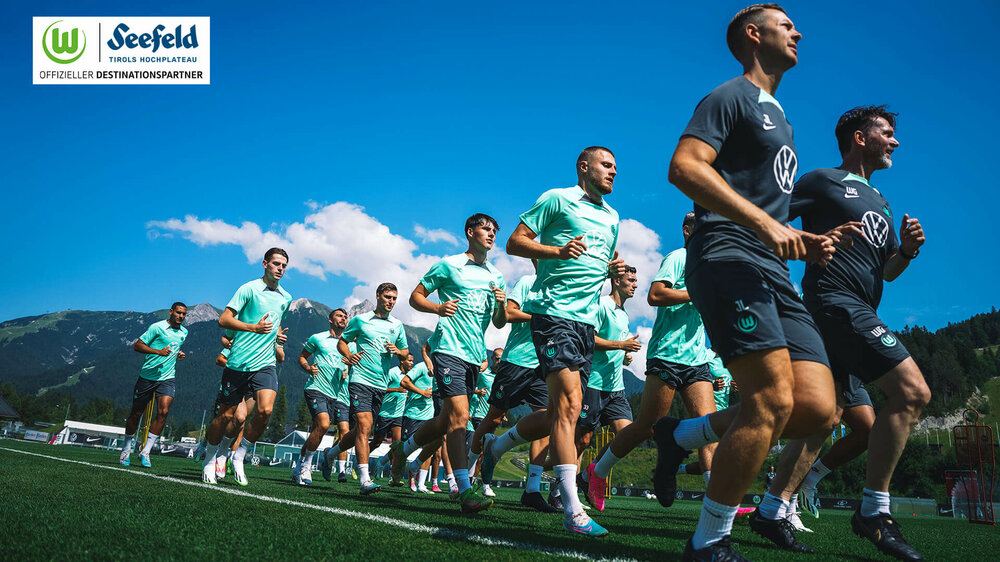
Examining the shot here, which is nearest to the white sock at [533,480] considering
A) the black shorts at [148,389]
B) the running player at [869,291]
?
the running player at [869,291]

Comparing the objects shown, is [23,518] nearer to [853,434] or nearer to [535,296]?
[535,296]

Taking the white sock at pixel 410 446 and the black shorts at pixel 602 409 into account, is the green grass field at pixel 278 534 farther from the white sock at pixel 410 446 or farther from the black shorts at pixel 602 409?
the black shorts at pixel 602 409

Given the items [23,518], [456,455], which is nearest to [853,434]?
[456,455]

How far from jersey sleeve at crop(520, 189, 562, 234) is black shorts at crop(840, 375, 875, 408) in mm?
2376

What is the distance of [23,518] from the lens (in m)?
3.11

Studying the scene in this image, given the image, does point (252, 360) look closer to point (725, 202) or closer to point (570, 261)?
point (570, 261)

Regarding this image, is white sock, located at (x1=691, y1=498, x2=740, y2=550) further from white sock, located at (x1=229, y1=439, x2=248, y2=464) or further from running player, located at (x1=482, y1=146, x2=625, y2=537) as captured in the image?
white sock, located at (x1=229, y1=439, x2=248, y2=464)

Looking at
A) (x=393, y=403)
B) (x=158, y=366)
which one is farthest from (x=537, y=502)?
(x=158, y=366)

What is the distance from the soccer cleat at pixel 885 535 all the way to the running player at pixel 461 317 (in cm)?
321

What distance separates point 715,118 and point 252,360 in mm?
6892

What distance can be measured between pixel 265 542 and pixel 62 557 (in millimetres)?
788

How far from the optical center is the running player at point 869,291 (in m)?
3.74

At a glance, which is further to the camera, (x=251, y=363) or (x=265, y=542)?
(x=251, y=363)

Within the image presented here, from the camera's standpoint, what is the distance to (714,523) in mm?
2506
